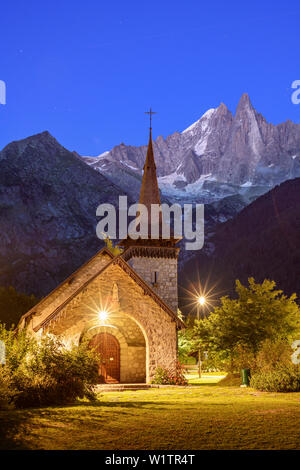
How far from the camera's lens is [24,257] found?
198m

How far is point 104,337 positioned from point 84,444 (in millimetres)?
19666

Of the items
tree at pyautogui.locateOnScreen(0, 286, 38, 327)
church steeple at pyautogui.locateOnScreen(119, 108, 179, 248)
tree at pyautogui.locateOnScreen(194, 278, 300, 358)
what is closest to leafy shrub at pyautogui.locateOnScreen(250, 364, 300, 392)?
tree at pyautogui.locateOnScreen(194, 278, 300, 358)

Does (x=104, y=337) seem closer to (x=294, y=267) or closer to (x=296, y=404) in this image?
(x=296, y=404)

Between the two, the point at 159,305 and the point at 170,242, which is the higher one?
the point at 170,242

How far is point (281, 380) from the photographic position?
20.5m

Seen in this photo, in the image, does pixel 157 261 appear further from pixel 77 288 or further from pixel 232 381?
pixel 232 381

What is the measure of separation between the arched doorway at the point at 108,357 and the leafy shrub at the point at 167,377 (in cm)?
240

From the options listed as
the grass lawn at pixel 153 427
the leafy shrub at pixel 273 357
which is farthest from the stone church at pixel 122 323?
the grass lawn at pixel 153 427

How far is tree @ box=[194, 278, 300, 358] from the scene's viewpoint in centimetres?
3158

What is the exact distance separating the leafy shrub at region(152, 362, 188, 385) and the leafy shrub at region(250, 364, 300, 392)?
7.83 meters

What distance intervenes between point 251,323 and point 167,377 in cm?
633
